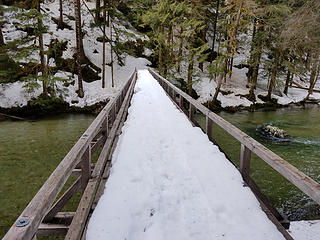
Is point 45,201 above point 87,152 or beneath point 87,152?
above

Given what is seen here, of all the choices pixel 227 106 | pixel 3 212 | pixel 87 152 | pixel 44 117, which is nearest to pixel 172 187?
pixel 87 152

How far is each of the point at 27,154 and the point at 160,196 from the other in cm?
872

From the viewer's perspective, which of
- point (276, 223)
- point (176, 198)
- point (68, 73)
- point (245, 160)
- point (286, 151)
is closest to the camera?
point (276, 223)

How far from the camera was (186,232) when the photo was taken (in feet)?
8.61

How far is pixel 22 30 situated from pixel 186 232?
28029mm

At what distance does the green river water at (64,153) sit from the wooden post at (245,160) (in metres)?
3.90

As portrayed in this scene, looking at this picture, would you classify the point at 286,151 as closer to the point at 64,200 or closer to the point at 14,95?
the point at 64,200

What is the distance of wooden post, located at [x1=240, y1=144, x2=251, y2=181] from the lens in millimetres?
3346

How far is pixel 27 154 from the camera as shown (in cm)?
988

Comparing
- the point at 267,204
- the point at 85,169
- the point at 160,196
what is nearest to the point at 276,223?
the point at 267,204

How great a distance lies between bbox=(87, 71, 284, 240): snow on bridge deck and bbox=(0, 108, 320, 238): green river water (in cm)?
383

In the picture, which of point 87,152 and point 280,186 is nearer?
point 87,152

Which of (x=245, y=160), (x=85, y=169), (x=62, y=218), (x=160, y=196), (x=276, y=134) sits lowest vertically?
(x=276, y=134)

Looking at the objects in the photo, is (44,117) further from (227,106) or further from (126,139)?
(227,106)
